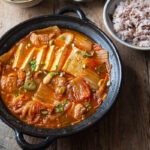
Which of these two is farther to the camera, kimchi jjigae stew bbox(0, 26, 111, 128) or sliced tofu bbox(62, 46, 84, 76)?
sliced tofu bbox(62, 46, 84, 76)

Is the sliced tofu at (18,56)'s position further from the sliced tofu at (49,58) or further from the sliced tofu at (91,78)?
the sliced tofu at (91,78)

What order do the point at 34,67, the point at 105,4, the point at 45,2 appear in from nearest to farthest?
1. the point at 34,67
2. the point at 105,4
3. the point at 45,2

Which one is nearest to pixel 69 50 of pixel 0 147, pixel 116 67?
pixel 116 67

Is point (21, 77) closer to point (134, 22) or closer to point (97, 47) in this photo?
point (97, 47)

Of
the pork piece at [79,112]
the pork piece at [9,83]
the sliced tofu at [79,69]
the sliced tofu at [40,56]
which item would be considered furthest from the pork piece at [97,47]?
the pork piece at [9,83]

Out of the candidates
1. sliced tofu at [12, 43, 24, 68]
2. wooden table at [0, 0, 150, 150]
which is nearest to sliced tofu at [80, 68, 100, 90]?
wooden table at [0, 0, 150, 150]

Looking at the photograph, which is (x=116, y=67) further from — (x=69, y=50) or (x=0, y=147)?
(x=0, y=147)

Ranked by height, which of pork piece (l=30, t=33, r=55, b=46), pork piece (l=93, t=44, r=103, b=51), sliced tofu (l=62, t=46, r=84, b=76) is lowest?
sliced tofu (l=62, t=46, r=84, b=76)

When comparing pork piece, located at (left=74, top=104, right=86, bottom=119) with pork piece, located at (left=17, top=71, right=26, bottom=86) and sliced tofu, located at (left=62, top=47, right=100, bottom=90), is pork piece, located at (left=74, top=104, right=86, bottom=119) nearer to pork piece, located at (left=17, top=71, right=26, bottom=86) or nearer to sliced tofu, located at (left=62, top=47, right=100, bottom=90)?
sliced tofu, located at (left=62, top=47, right=100, bottom=90)
